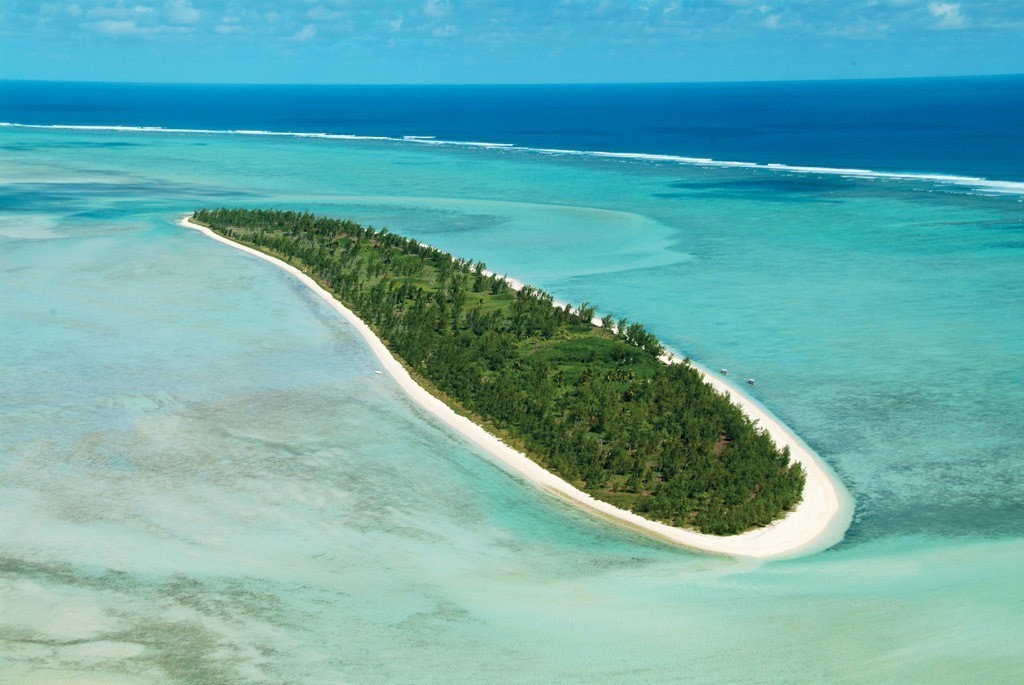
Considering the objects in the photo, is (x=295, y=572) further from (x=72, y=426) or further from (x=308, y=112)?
(x=308, y=112)

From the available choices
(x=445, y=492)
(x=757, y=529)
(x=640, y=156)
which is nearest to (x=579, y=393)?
(x=445, y=492)

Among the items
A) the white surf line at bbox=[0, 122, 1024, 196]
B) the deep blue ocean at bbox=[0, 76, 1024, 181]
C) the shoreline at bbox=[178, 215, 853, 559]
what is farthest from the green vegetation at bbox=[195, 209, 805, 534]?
the deep blue ocean at bbox=[0, 76, 1024, 181]

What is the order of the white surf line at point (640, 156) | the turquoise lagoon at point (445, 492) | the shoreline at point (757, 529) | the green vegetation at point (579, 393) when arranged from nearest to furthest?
the turquoise lagoon at point (445, 492) → the shoreline at point (757, 529) → the green vegetation at point (579, 393) → the white surf line at point (640, 156)

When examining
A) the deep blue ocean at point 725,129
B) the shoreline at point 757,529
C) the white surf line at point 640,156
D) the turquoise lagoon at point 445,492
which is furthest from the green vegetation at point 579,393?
the deep blue ocean at point 725,129

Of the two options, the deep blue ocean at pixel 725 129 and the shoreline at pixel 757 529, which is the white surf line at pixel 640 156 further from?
the shoreline at pixel 757 529

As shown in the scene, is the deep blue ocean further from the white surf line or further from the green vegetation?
the green vegetation

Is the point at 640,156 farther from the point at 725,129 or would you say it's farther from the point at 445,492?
the point at 445,492
